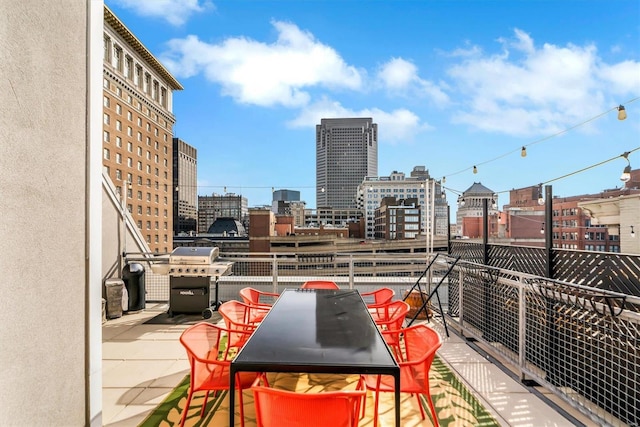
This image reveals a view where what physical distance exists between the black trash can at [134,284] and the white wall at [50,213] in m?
3.95

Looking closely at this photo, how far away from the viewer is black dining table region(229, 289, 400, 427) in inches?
72.0

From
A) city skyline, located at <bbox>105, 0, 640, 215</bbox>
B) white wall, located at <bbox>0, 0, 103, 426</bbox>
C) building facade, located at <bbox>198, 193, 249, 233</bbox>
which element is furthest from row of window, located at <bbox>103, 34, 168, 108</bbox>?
white wall, located at <bbox>0, 0, 103, 426</bbox>

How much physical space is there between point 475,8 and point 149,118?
194ft

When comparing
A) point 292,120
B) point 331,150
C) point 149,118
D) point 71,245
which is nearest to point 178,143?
point 149,118

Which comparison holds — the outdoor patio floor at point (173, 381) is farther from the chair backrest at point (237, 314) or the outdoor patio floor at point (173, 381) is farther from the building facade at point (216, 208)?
the building facade at point (216, 208)

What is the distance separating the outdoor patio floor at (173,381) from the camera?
2.64m

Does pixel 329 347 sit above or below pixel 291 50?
below

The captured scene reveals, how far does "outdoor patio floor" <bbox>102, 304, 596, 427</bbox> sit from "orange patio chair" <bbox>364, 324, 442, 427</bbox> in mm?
466

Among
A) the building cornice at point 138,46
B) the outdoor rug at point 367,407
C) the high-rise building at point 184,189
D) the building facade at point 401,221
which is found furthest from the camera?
the high-rise building at point 184,189

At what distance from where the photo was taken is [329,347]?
211cm

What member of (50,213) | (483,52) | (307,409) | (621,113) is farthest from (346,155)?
(307,409)

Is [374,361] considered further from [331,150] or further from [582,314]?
[331,150]

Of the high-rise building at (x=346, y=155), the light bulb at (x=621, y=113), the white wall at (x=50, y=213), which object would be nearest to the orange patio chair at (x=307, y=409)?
the white wall at (x=50, y=213)

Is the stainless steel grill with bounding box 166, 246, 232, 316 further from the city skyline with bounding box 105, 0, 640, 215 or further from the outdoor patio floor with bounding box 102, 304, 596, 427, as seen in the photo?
the city skyline with bounding box 105, 0, 640, 215
